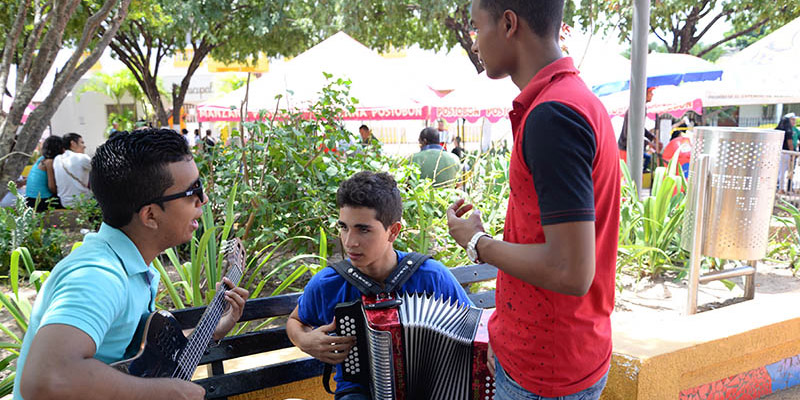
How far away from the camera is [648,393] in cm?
276

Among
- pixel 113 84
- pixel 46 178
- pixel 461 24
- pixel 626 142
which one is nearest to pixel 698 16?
pixel 461 24

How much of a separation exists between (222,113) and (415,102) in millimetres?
4013

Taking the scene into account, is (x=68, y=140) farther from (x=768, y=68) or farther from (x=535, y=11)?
(x=768, y=68)

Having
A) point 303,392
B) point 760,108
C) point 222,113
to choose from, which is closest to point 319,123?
point 303,392

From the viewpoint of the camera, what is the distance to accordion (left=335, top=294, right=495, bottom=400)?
1.91m

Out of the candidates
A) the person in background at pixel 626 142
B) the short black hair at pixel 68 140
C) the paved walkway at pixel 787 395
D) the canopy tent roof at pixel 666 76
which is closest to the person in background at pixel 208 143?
the short black hair at pixel 68 140

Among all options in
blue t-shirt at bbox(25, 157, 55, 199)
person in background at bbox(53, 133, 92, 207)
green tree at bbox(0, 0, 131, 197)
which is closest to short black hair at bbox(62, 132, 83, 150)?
person in background at bbox(53, 133, 92, 207)

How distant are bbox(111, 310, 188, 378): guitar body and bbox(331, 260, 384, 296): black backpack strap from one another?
2.27ft

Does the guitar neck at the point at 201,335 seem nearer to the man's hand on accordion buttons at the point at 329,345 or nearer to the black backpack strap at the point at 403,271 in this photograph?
the man's hand on accordion buttons at the point at 329,345

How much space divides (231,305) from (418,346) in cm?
72

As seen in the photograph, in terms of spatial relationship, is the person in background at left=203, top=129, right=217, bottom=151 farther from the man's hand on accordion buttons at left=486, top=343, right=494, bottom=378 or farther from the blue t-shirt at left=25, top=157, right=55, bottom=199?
the man's hand on accordion buttons at left=486, top=343, right=494, bottom=378

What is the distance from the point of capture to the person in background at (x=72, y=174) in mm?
7711

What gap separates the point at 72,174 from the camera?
7.71 metres

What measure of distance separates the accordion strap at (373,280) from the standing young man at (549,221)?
73 centimetres
